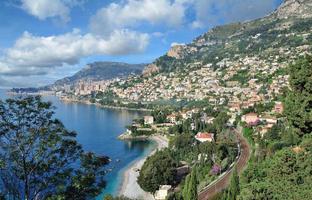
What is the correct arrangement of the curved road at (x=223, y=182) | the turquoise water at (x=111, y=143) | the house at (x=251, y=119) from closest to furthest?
the curved road at (x=223, y=182)
the turquoise water at (x=111, y=143)
the house at (x=251, y=119)

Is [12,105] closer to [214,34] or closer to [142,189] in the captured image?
[142,189]

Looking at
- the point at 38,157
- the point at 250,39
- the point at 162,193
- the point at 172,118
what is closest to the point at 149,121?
the point at 172,118

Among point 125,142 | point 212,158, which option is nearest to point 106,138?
point 125,142

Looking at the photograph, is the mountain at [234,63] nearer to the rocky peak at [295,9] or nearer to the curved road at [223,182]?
the rocky peak at [295,9]

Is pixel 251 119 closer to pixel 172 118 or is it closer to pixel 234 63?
pixel 172 118

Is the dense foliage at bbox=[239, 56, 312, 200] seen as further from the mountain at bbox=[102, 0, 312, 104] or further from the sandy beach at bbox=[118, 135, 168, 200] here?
the mountain at bbox=[102, 0, 312, 104]

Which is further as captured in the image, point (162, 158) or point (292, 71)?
point (162, 158)

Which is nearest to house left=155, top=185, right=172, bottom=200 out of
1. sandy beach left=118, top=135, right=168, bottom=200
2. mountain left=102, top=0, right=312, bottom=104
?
sandy beach left=118, top=135, right=168, bottom=200

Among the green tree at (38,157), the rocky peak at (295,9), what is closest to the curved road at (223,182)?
the green tree at (38,157)
